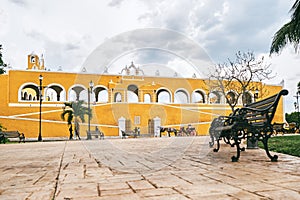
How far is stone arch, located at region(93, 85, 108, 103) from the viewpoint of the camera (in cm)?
2941

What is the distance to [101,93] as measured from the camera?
31.1 m

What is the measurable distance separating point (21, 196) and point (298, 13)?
23.7ft

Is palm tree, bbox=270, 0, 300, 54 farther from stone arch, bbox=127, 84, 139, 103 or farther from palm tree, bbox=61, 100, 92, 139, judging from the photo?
palm tree, bbox=61, 100, 92, 139

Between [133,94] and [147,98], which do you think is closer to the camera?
[147,98]

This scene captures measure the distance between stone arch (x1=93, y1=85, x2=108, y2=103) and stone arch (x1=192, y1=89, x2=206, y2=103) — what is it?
9.96 meters

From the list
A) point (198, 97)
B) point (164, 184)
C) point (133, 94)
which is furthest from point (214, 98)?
point (164, 184)

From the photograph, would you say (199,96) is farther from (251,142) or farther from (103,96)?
(251,142)

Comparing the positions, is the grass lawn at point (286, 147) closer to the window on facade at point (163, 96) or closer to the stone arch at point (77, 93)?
the stone arch at point (77, 93)

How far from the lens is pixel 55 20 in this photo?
21.9 ft

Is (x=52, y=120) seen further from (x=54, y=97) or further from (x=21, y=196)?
(x=21, y=196)

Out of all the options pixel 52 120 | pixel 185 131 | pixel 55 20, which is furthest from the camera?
pixel 52 120

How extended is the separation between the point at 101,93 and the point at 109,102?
2.48m

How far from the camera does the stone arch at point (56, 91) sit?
1152 inches

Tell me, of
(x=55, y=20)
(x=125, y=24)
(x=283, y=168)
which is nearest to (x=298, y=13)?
(x=125, y=24)
